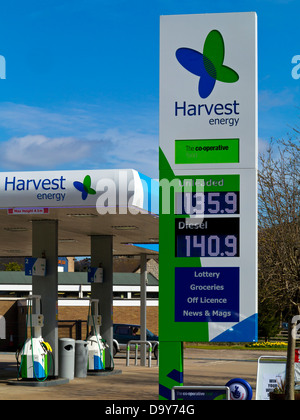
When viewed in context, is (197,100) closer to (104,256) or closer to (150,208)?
(150,208)

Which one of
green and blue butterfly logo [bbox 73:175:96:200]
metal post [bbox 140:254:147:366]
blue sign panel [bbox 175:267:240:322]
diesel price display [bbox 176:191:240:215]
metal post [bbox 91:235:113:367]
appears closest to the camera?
blue sign panel [bbox 175:267:240:322]

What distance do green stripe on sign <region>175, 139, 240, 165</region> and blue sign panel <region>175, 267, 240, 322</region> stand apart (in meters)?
1.27

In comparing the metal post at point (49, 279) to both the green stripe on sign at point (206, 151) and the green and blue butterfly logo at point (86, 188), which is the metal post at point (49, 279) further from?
the green stripe on sign at point (206, 151)

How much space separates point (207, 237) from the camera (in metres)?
8.84

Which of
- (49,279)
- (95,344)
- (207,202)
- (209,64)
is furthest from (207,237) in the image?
(95,344)

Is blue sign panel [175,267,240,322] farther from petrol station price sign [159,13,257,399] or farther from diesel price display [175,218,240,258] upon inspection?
diesel price display [175,218,240,258]

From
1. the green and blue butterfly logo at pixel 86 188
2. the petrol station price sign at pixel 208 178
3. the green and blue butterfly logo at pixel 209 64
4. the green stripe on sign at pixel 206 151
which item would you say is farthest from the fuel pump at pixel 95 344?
the green and blue butterfly logo at pixel 209 64

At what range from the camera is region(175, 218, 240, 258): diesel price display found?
8.80m

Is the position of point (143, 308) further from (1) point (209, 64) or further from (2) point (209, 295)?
(1) point (209, 64)

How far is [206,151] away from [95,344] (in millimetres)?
13830

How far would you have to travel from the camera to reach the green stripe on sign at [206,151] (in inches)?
348

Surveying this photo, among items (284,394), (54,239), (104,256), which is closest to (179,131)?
(284,394)

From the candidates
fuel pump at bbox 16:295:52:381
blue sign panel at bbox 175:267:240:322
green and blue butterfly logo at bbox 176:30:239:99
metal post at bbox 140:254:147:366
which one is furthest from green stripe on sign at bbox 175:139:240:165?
metal post at bbox 140:254:147:366
